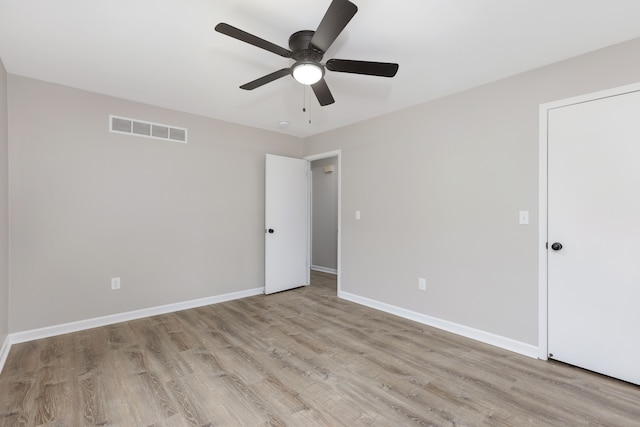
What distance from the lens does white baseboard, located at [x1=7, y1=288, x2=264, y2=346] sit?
2791mm

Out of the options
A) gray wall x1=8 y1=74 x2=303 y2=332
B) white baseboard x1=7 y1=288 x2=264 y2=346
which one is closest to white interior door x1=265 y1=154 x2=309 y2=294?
gray wall x1=8 y1=74 x2=303 y2=332

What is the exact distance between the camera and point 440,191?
3.18 m

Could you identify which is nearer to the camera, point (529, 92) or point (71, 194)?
point (529, 92)

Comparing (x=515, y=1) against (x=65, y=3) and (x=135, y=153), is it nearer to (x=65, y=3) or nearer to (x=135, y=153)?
(x=65, y=3)

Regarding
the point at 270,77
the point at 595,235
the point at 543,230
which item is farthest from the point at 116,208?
the point at 595,235

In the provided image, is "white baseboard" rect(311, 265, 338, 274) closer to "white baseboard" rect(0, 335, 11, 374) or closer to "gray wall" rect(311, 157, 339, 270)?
"gray wall" rect(311, 157, 339, 270)

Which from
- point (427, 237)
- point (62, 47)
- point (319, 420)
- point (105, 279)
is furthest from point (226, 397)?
point (62, 47)

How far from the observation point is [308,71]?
2.02 metres

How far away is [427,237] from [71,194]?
3727 millimetres

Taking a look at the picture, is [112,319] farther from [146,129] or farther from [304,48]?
[304,48]

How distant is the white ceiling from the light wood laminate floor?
247cm

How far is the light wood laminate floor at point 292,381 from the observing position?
1796 millimetres

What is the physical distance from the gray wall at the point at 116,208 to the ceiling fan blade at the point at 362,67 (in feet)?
8.13

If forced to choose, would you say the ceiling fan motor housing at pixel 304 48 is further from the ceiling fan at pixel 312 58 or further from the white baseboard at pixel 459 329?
the white baseboard at pixel 459 329
